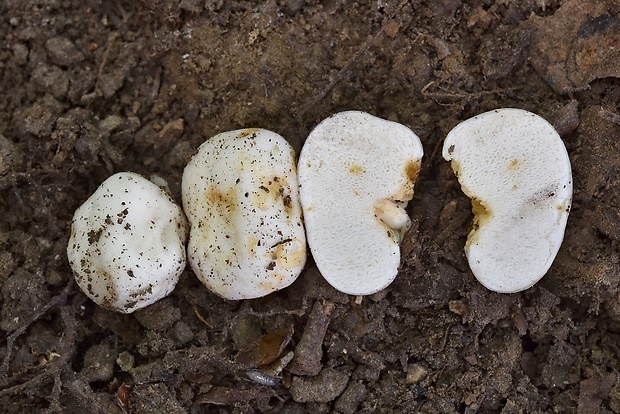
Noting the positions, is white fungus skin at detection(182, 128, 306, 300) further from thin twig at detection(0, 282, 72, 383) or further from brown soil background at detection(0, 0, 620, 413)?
thin twig at detection(0, 282, 72, 383)

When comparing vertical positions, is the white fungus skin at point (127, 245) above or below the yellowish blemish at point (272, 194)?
below

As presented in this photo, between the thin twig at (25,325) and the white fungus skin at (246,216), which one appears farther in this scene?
the thin twig at (25,325)

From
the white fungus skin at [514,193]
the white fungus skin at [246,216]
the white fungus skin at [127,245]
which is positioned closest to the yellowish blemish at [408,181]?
the white fungus skin at [514,193]

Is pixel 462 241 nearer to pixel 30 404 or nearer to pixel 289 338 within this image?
pixel 289 338

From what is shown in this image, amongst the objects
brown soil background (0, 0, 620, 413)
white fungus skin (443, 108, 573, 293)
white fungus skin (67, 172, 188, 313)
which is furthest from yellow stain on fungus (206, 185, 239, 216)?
white fungus skin (443, 108, 573, 293)

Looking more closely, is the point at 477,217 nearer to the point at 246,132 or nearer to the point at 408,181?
the point at 408,181

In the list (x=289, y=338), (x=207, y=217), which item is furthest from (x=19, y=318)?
(x=289, y=338)

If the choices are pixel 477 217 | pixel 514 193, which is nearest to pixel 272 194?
pixel 477 217

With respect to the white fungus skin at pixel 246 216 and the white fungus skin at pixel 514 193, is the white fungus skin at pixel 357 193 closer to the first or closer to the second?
the white fungus skin at pixel 246 216
